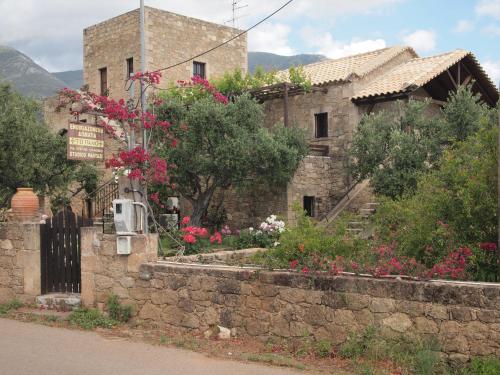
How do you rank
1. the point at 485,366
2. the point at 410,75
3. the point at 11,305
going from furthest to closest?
1. the point at 410,75
2. the point at 11,305
3. the point at 485,366

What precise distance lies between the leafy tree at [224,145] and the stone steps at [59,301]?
6.69 m

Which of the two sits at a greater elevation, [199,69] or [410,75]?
[199,69]

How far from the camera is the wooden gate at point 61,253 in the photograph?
9648 millimetres

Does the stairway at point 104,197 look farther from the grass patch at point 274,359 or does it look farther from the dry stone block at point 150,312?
the grass patch at point 274,359

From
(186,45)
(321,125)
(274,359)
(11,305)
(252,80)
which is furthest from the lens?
(186,45)

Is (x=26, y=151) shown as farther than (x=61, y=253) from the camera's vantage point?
Yes

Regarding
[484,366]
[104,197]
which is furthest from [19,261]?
[104,197]

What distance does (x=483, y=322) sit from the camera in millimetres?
5602

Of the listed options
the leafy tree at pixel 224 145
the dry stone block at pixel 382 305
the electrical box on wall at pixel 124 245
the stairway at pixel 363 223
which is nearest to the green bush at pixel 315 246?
the dry stone block at pixel 382 305

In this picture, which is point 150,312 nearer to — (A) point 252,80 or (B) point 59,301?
→ (B) point 59,301

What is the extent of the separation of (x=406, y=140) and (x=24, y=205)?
1016 cm

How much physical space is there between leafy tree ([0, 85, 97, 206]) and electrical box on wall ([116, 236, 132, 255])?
756 centimetres

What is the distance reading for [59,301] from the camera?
31.0 ft

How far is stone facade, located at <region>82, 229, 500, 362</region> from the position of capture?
571 cm
